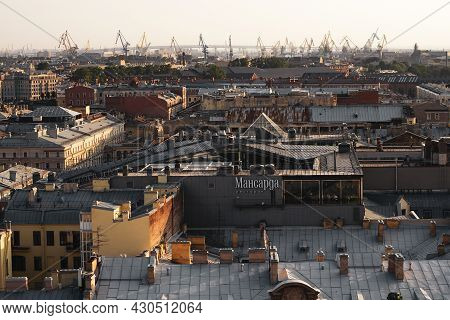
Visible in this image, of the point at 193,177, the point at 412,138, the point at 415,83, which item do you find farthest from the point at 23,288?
the point at 415,83

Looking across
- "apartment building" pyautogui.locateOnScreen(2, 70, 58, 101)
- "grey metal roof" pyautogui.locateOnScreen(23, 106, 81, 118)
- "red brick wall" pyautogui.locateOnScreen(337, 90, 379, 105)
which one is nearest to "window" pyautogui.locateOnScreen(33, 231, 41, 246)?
"grey metal roof" pyautogui.locateOnScreen(23, 106, 81, 118)

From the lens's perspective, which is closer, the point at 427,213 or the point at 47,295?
the point at 47,295

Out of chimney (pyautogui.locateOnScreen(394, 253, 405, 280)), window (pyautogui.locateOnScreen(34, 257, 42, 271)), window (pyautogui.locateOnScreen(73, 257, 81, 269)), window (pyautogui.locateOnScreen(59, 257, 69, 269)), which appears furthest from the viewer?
window (pyautogui.locateOnScreen(34, 257, 42, 271))

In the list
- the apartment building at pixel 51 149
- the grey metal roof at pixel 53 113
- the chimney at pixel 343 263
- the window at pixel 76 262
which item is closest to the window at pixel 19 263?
the window at pixel 76 262

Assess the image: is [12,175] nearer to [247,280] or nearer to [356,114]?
[356,114]

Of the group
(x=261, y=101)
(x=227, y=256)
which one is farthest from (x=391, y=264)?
(x=261, y=101)

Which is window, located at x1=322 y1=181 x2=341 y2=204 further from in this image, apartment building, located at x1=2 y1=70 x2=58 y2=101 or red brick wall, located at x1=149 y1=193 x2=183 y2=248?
apartment building, located at x1=2 y1=70 x2=58 y2=101
